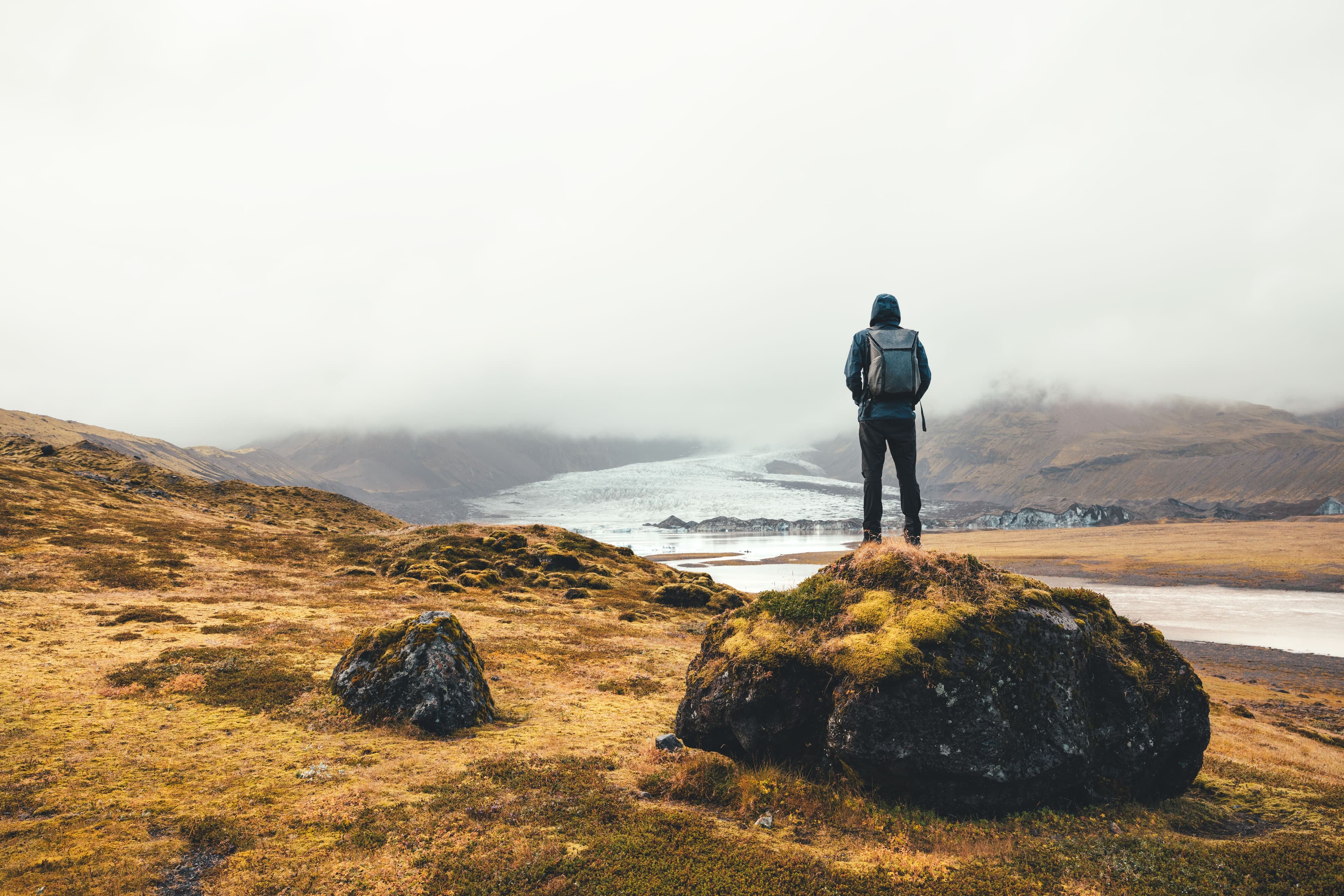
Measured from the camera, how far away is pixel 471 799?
10.9 m

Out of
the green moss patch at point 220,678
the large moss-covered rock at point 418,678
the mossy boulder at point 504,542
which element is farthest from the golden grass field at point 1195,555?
the green moss patch at point 220,678

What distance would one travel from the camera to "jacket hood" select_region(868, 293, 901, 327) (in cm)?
1494

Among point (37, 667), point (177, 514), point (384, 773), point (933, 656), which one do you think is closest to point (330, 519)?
point (177, 514)

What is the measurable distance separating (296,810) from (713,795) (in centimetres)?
737

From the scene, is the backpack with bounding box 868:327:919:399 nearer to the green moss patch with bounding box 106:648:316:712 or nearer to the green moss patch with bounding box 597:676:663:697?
the green moss patch with bounding box 597:676:663:697

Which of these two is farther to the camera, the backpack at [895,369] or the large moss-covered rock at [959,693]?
the backpack at [895,369]

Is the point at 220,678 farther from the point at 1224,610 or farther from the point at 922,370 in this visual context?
the point at 1224,610

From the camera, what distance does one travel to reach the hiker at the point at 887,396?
13.9 m

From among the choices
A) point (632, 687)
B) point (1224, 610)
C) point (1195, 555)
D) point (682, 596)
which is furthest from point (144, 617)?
point (1195, 555)

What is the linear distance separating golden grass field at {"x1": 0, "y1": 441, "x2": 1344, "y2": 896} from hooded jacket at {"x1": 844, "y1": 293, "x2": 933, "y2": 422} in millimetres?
8120

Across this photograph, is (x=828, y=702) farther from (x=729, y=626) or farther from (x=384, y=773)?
(x=384, y=773)

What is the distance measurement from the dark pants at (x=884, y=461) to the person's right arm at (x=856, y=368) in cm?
84

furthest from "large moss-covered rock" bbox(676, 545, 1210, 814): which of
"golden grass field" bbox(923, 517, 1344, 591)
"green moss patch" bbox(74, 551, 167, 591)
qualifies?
"golden grass field" bbox(923, 517, 1344, 591)

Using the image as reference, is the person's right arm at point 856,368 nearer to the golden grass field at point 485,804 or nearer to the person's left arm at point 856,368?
the person's left arm at point 856,368
